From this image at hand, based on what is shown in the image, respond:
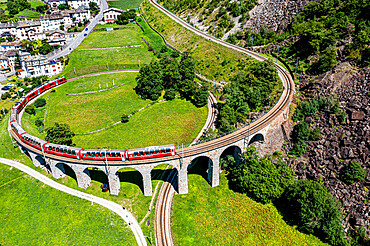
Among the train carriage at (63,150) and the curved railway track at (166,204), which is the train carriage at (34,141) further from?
the curved railway track at (166,204)

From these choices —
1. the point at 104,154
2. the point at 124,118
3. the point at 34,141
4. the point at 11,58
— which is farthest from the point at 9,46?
the point at 104,154

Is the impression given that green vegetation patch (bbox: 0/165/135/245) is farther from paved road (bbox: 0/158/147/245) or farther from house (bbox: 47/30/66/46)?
house (bbox: 47/30/66/46)

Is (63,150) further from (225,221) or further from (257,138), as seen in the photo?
(257,138)

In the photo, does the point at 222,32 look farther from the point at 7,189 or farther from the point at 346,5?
the point at 7,189

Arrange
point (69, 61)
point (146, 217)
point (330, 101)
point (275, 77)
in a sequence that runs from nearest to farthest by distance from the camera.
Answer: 1. point (146, 217)
2. point (330, 101)
3. point (275, 77)
4. point (69, 61)

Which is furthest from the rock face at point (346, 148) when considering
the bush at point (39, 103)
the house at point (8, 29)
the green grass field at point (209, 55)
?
the house at point (8, 29)

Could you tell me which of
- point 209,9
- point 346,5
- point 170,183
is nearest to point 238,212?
point 170,183
